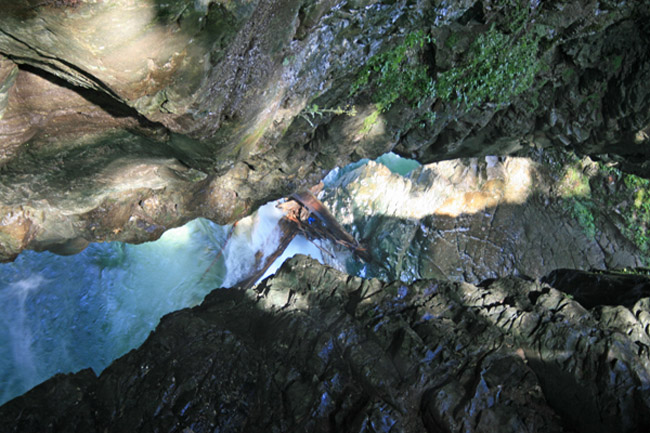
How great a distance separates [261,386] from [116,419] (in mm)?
1105

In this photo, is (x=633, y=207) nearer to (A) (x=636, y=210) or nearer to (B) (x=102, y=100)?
(A) (x=636, y=210)

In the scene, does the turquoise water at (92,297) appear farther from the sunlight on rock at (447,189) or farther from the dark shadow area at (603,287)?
the dark shadow area at (603,287)

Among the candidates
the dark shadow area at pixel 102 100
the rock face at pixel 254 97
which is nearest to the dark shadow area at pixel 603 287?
the rock face at pixel 254 97

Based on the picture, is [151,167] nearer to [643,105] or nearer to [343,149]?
[343,149]

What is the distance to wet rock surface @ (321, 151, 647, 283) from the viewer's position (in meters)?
7.88

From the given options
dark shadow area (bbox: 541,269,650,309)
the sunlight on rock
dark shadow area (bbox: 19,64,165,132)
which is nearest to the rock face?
dark shadow area (bbox: 19,64,165,132)

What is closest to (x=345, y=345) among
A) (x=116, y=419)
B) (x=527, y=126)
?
(x=116, y=419)

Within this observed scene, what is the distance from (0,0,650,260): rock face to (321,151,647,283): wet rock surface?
254cm

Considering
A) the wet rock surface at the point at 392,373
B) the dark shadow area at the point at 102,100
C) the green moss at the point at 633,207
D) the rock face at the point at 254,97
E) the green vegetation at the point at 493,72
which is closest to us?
the rock face at the point at 254,97

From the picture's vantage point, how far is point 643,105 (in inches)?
184

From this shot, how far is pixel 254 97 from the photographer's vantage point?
2.96 m

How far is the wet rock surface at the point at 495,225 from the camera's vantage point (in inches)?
310

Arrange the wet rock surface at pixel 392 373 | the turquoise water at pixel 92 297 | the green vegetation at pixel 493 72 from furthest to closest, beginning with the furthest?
the turquoise water at pixel 92 297, the green vegetation at pixel 493 72, the wet rock surface at pixel 392 373

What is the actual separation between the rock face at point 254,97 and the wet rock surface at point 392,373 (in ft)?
5.38
